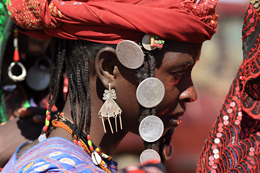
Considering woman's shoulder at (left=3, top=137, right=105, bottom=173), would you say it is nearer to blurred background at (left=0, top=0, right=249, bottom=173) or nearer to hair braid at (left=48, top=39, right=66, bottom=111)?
hair braid at (left=48, top=39, right=66, bottom=111)

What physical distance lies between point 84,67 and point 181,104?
1.87ft

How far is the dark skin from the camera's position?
1.56 m

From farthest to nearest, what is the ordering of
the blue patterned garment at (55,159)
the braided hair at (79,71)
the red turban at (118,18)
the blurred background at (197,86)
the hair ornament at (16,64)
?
1. the blurred background at (197,86)
2. the hair ornament at (16,64)
3. the braided hair at (79,71)
4. the red turban at (118,18)
5. the blue patterned garment at (55,159)

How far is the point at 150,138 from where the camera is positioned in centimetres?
165

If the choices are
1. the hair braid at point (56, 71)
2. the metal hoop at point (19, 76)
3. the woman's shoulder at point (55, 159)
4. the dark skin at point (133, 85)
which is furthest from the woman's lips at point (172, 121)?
A: the metal hoop at point (19, 76)

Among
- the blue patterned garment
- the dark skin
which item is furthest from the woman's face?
the blue patterned garment

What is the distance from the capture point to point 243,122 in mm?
1685

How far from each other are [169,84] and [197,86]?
11.9ft

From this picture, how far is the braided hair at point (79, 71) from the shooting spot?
1.56 metres

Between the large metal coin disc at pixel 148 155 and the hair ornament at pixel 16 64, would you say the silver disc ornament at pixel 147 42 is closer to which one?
the large metal coin disc at pixel 148 155

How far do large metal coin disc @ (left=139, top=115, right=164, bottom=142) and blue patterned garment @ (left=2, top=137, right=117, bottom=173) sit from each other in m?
0.31

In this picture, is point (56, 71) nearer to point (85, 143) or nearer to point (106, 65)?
point (106, 65)

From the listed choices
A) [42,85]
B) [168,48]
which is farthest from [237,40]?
[168,48]

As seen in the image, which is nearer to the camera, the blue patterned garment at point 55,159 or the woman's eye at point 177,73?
the blue patterned garment at point 55,159
